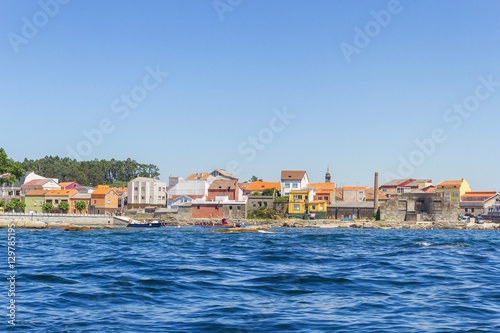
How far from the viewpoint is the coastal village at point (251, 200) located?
101188 millimetres

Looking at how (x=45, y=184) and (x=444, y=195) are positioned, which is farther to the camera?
(x=45, y=184)

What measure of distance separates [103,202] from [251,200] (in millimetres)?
32380

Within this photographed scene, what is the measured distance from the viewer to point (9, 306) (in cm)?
1349

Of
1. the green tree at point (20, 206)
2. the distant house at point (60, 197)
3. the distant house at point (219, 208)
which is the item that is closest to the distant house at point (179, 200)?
the distant house at point (219, 208)

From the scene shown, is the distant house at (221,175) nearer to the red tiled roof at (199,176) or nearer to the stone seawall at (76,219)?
the red tiled roof at (199,176)

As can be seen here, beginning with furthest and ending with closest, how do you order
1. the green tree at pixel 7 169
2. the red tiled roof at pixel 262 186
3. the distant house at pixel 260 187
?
1. the red tiled roof at pixel 262 186
2. the distant house at pixel 260 187
3. the green tree at pixel 7 169

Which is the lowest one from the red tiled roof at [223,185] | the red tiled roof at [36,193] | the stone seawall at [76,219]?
the stone seawall at [76,219]

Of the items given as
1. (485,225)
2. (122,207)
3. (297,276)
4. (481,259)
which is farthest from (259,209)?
(297,276)

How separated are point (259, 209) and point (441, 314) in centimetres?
9031

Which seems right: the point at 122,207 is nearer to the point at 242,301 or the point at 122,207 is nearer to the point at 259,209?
the point at 259,209

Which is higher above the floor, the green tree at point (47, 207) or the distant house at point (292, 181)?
the distant house at point (292, 181)

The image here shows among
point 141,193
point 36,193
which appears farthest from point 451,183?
point 36,193

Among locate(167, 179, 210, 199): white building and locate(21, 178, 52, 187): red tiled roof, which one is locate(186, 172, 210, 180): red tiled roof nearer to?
locate(167, 179, 210, 199): white building

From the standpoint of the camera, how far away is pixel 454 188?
12625 centimetres
